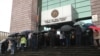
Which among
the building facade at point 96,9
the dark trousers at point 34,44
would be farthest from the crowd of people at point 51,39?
the building facade at point 96,9

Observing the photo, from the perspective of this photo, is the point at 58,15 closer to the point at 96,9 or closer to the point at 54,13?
the point at 54,13

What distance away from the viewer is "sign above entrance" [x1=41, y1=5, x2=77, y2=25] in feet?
50.5

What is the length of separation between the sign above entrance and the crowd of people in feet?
9.71

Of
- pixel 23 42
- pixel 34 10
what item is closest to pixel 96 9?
pixel 23 42

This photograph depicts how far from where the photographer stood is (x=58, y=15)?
53.0 ft

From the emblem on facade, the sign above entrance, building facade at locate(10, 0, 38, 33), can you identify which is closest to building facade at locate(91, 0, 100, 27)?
the sign above entrance

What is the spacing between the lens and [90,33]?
38.1 feet

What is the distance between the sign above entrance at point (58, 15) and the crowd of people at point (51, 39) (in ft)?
9.71

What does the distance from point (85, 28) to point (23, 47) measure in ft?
13.9

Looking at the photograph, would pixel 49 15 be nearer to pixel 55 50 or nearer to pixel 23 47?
pixel 23 47

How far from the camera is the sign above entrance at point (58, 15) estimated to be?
15.4 m

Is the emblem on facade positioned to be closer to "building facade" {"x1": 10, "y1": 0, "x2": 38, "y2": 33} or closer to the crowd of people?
"building facade" {"x1": 10, "y1": 0, "x2": 38, "y2": 33}

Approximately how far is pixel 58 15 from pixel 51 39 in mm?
4449

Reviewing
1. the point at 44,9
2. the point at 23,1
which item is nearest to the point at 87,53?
the point at 44,9
